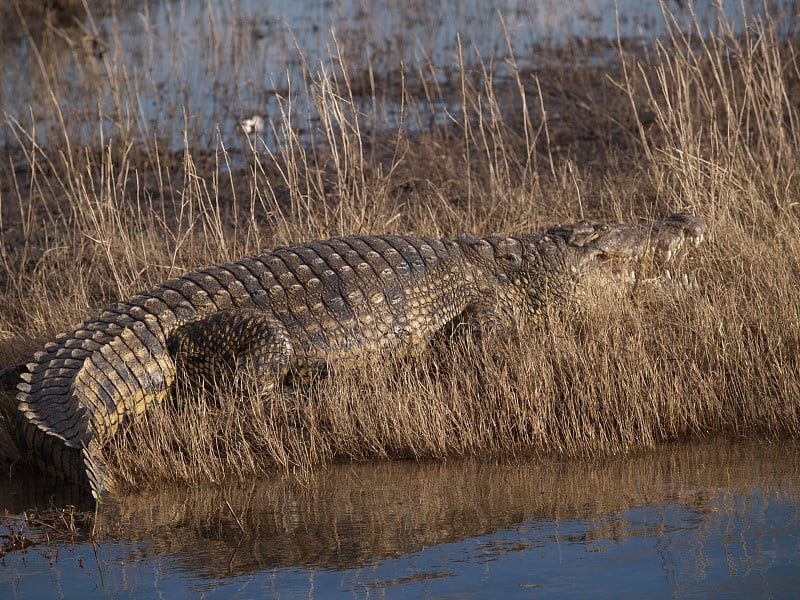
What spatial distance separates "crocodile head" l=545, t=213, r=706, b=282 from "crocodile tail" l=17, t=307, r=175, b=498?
2654 millimetres

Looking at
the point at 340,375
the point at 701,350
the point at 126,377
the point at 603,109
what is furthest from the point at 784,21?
the point at 126,377

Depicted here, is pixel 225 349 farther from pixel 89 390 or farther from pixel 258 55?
pixel 258 55

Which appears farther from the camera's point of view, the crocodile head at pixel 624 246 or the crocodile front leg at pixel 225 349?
the crocodile head at pixel 624 246

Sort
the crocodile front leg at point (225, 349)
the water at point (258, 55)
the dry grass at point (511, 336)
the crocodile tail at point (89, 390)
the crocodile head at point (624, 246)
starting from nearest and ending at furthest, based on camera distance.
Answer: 1. the crocodile tail at point (89, 390)
2. the dry grass at point (511, 336)
3. the crocodile front leg at point (225, 349)
4. the crocodile head at point (624, 246)
5. the water at point (258, 55)

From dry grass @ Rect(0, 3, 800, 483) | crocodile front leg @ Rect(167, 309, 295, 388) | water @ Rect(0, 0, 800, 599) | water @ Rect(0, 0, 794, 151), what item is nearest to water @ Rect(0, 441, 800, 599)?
water @ Rect(0, 0, 800, 599)

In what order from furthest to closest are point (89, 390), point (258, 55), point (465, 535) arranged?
1. point (258, 55)
2. point (89, 390)
3. point (465, 535)

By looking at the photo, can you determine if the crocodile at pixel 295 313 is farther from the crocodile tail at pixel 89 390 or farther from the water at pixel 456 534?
the water at pixel 456 534

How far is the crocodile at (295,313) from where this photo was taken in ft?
17.1

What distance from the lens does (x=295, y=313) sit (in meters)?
5.86

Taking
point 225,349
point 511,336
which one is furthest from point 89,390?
point 511,336

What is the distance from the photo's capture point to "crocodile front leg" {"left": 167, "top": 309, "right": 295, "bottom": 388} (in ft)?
18.4

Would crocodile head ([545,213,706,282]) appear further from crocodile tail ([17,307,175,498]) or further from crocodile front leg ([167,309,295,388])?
crocodile tail ([17,307,175,498])

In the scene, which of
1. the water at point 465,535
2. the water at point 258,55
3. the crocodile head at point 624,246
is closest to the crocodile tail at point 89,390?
the water at point 465,535

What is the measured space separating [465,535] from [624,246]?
10.4 feet
